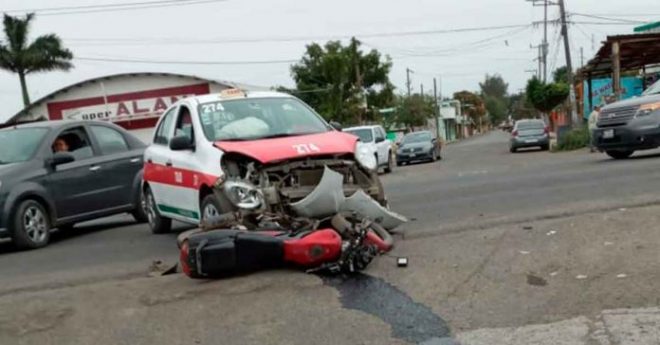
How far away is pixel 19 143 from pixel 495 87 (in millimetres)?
189232

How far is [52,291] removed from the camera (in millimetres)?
7031

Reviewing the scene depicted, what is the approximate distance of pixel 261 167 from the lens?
739 cm

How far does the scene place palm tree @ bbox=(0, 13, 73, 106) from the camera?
49219 millimetres

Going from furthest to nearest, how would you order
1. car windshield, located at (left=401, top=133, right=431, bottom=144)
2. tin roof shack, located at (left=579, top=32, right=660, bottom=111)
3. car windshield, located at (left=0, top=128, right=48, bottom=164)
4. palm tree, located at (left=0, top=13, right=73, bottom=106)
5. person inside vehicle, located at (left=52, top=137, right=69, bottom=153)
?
palm tree, located at (left=0, top=13, right=73, bottom=106), car windshield, located at (left=401, top=133, right=431, bottom=144), tin roof shack, located at (left=579, top=32, right=660, bottom=111), person inside vehicle, located at (left=52, top=137, right=69, bottom=153), car windshield, located at (left=0, top=128, right=48, bottom=164)

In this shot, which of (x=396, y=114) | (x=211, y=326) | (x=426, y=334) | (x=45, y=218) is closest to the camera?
(x=426, y=334)

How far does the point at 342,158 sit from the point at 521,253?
6.47 feet

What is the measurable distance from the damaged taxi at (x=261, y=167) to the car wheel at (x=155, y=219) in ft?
1.84

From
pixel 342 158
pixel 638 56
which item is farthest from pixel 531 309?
pixel 638 56

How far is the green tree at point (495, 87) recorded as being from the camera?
19262 cm

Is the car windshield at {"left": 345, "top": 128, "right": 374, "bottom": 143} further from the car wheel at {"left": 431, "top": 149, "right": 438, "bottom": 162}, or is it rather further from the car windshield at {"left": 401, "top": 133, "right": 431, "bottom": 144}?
the car wheel at {"left": 431, "top": 149, "right": 438, "bottom": 162}

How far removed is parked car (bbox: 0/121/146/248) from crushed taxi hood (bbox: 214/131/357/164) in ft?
10.9

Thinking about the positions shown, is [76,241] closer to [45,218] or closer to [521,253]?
[45,218]

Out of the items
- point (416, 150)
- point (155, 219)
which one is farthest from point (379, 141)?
point (155, 219)

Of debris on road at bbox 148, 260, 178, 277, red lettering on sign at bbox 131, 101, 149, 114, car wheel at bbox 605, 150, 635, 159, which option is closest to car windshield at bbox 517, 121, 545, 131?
car wheel at bbox 605, 150, 635, 159
